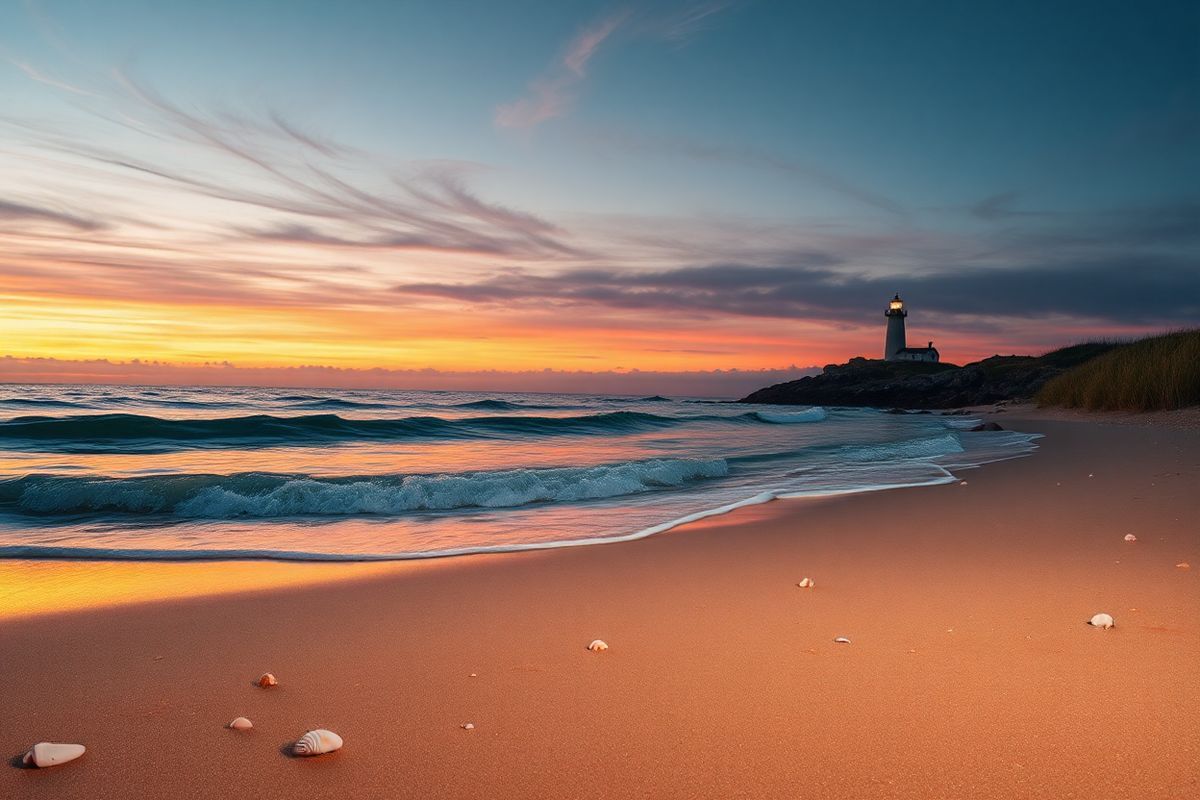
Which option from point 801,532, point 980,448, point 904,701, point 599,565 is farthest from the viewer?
point 980,448

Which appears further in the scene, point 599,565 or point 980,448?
point 980,448

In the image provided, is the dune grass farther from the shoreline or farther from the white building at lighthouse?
the white building at lighthouse

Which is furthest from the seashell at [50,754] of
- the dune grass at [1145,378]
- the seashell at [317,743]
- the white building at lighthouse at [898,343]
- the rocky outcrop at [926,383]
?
the white building at lighthouse at [898,343]

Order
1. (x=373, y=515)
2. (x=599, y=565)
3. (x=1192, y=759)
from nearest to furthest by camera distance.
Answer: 1. (x=1192, y=759)
2. (x=599, y=565)
3. (x=373, y=515)

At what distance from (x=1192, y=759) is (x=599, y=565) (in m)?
3.24

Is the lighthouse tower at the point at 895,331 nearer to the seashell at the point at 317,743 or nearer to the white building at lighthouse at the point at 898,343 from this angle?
the white building at lighthouse at the point at 898,343

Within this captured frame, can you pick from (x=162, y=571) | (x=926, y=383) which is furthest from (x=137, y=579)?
(x=926, y=383)

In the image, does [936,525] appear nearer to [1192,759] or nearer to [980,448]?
[1192,759]

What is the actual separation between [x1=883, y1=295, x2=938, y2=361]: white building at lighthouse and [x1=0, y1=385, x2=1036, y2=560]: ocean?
76.0m

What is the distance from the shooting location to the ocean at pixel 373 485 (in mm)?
5992

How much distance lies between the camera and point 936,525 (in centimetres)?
581

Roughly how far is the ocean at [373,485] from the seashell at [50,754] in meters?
3.07

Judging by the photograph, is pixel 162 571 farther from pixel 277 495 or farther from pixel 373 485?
pixel 373 485

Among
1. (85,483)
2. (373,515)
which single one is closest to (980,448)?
(373,515)
